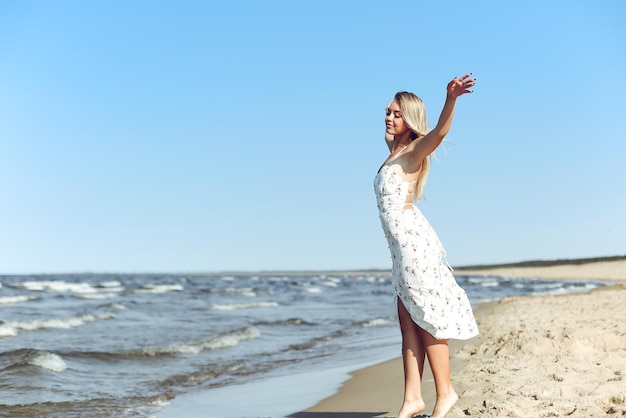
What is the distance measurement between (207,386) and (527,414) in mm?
4656

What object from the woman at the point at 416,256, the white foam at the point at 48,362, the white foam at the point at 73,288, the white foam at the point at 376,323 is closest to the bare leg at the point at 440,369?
the woman at the point at 416,256

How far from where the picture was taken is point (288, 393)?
6.22m

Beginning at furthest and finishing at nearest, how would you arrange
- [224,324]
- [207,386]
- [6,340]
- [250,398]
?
[224,324] → [6,340] → [207,386] → [250,398]

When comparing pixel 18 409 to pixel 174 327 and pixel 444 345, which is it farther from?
pixel 174 327

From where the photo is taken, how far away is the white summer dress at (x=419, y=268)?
11.5ft

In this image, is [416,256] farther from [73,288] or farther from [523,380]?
[73,288]

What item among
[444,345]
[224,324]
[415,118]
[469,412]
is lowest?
[224,324]

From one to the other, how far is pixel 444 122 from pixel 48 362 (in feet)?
24.4

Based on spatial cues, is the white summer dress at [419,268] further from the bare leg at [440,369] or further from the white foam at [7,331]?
the white foam at [7,331]

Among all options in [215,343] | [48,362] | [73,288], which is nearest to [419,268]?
[48,362]

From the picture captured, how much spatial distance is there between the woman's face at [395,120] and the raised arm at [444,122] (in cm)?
21

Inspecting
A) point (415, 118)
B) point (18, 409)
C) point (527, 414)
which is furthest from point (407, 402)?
point (18, 409)

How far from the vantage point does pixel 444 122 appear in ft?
10.6

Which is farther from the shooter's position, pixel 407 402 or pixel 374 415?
pixel 374 415
